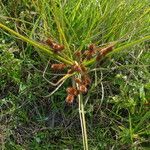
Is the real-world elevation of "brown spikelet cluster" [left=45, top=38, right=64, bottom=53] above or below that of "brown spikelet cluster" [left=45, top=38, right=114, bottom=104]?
above

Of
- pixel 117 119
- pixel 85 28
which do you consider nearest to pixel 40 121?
pixel 117 119

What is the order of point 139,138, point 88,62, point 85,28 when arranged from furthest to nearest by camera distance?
point 85,28
point 139,138
point 88,62

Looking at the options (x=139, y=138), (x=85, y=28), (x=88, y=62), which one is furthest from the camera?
(x=85, y=28)

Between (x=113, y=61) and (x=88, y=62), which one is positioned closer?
(x=88, y=62)

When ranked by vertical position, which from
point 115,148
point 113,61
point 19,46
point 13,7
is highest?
point 13,7

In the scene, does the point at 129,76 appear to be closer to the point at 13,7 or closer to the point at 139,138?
the point at 139,138

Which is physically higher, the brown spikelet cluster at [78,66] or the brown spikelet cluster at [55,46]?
the brown spikelet cluster at [55,46]

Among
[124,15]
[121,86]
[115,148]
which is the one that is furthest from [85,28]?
[115,148]

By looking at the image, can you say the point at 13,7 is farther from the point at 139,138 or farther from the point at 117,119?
the point at 139,138

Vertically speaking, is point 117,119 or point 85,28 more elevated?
point 85,28
